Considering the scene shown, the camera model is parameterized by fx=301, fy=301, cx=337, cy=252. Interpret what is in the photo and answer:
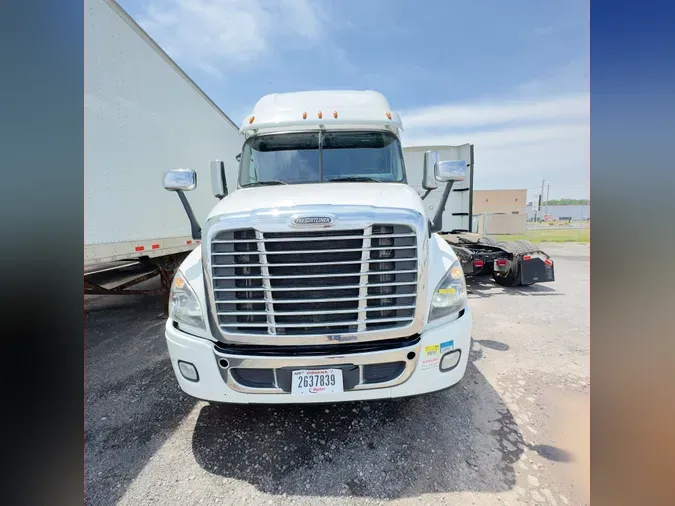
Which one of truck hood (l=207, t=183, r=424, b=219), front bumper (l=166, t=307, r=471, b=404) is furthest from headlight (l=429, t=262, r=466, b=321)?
truck hood (l=207, t=183, r=424, b=219)

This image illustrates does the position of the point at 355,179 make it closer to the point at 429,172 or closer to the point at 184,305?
the point at 429,172

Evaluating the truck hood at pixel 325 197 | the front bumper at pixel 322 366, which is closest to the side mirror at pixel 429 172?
the truck hood at pixel 325 197

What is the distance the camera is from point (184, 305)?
2545mm

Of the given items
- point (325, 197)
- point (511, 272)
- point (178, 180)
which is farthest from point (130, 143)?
point (511, 272)

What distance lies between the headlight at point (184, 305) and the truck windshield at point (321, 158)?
1.65 meters

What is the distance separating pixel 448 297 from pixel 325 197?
4.49ft

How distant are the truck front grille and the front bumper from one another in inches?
8.1

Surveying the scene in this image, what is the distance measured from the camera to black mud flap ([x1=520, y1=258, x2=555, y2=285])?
752 cm

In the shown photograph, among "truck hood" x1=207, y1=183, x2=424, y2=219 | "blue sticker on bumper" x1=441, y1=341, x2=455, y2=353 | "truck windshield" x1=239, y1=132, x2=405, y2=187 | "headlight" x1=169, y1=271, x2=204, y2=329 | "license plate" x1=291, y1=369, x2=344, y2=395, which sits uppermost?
"truck windshield" x1=239, y1=132, x2=405, y2=187

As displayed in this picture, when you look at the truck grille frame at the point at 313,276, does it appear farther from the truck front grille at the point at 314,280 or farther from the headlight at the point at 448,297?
the headlight at the point at 448,297

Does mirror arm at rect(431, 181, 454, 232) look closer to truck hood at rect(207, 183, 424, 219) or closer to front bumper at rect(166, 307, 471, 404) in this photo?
truck hood at rect(207, 183, 424, 219)

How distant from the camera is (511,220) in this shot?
18125 millimetres

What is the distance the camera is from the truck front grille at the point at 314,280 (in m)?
2.35

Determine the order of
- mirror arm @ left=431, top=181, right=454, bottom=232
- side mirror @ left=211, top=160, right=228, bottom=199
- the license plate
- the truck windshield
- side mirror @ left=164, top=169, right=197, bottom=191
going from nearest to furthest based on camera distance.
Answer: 1. the license plate
2. mirror arm @ left=431, top=181, right=454, bottom=232
3. side mirror @ left=164, top=169, right=197, bottom=191
4. the truck windshield
5. side mirror @ left=211, top=160, right=228, bottom=199
